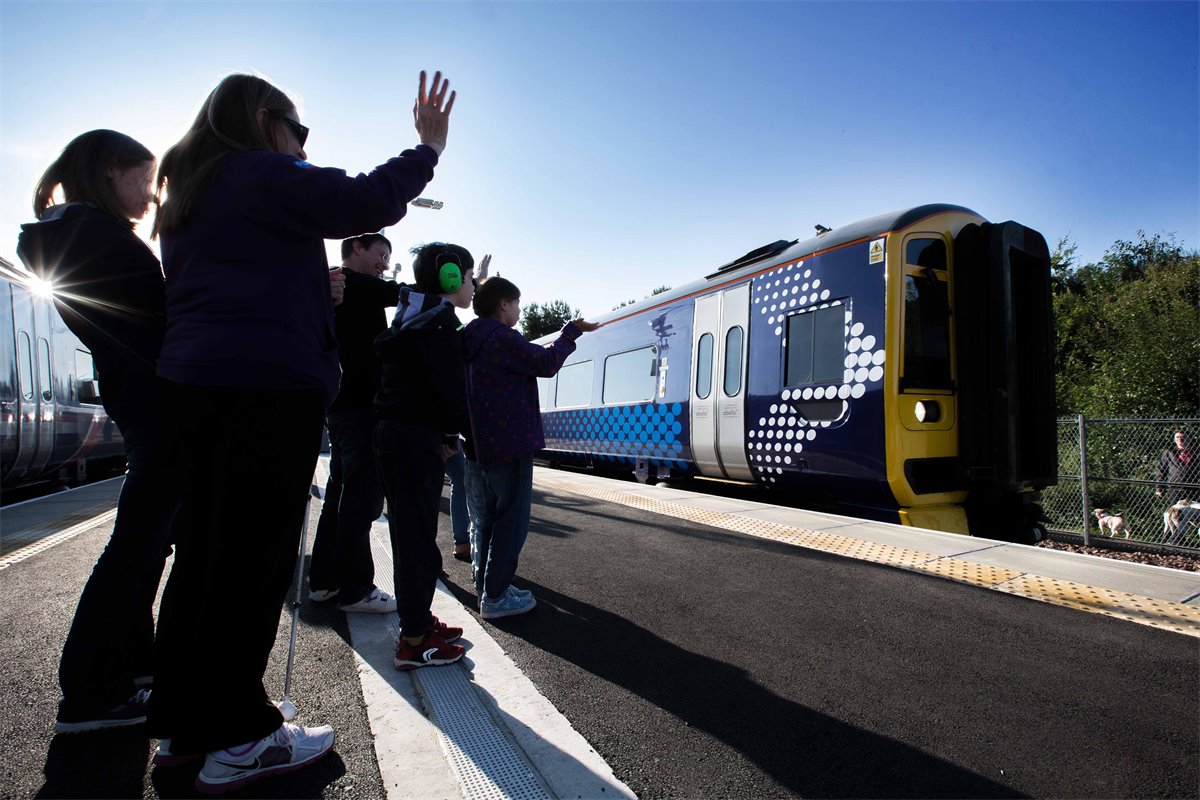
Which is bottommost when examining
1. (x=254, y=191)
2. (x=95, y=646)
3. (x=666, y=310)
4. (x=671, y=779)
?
(x=671, y=779)

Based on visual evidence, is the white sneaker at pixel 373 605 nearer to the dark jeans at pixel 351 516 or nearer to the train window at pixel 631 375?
the dark jeans at pixel 351 516

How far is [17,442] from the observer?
26.2ft

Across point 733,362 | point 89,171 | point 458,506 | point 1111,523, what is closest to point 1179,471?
point 1111,523

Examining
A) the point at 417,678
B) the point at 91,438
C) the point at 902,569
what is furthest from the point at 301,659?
the point at 91,438

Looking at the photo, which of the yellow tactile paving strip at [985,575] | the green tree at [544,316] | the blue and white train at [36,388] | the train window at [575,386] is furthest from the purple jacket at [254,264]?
the green tree at [544,316]

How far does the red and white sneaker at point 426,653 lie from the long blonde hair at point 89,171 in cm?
176

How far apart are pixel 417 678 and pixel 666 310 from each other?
23.7 ft

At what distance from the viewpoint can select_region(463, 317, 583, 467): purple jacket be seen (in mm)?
2875

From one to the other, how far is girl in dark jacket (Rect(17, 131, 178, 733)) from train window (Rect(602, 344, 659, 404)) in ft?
24.1

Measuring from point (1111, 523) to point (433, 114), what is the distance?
9.40 meters

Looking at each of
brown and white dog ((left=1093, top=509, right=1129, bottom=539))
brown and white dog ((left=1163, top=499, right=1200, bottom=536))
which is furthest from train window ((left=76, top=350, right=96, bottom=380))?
brown and white dog ((left=1163, top=499, right=1200, bottom=536))

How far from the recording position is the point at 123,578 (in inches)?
73.4

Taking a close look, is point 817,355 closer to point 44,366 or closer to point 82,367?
point 44,366

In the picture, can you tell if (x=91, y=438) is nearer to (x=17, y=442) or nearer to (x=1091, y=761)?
(x=17, y=442)
